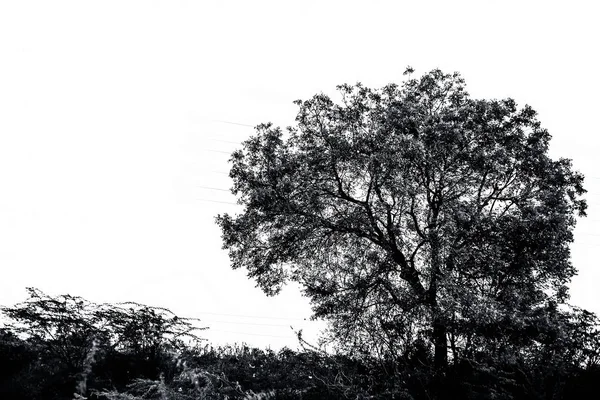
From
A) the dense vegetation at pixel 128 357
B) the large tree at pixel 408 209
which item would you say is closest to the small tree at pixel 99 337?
the dense vegetation at pixel 128 357

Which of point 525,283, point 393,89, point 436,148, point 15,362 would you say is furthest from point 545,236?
point 15,362

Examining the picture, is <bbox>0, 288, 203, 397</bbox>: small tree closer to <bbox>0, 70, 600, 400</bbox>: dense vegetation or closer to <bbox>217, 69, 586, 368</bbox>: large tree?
<bbox>0, 70, 600, 400</bbox>: dense vegetation

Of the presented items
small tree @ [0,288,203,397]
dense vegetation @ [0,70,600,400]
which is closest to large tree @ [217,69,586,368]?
dense vegetation @ [0,70,600,400]

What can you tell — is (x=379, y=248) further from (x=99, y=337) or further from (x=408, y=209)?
(x=99, y=337)

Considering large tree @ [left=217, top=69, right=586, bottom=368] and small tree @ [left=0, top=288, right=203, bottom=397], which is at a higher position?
large tree @ [left=217, top=69, right=586, bottom=368]

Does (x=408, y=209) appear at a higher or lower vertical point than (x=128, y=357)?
higher

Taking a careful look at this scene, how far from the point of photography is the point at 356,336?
12516 mm

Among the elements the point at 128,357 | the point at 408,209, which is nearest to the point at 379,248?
the point at 408,209

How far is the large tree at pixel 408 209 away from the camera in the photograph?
11625 millimetres

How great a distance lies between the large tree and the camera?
11.6 metres

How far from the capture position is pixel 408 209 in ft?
44.6

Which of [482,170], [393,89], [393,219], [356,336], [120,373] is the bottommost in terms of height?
[120,373]

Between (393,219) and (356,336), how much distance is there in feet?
11.3

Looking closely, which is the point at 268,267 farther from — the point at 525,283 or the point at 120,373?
the point at 525,283
